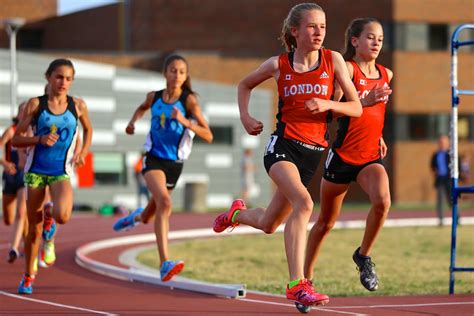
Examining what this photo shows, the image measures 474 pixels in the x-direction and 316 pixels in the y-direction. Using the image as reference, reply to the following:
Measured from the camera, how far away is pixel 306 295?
28.8 feet

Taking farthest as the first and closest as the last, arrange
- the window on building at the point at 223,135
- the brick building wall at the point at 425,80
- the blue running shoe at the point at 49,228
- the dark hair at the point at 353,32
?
the brick building wall at the point at 425,80, the window on building at the point at 223,135, the blue running shoe at the point at 49,228, the dark hair at the point at 353,32

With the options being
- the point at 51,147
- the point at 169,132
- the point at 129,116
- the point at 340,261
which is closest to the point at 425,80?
the point at 129,116

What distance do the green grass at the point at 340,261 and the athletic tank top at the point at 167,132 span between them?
180cm

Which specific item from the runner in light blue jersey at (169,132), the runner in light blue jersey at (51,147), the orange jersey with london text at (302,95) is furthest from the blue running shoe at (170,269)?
the orange jersey with london text at (302,95)

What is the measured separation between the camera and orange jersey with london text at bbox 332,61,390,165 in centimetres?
1028

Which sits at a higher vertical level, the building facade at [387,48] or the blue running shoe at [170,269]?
the building facade at [387,48]

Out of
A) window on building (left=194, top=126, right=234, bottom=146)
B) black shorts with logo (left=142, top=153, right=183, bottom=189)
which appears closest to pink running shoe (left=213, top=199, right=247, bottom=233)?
black shorts with logo (left=142, top=153, right=183, bottom=189)

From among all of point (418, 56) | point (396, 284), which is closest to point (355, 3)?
point (418, 56)

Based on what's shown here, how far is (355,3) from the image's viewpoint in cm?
5003

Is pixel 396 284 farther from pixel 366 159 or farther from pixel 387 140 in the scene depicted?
pixel 387 140

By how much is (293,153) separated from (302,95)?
48cm

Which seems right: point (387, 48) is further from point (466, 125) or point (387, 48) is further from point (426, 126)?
point (466, 125)

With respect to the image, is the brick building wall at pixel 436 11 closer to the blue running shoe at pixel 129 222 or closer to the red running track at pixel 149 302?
the blue running shoe at pixel 129 222

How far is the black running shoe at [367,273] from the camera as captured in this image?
1012 cm
